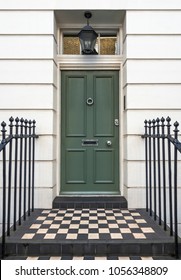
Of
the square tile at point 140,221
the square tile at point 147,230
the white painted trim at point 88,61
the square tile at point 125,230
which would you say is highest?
the white painted trim at point 88,61

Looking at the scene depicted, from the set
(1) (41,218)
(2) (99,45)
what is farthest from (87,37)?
(1) (41,218)

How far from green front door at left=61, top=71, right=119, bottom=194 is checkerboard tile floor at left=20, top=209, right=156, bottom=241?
0.78 m

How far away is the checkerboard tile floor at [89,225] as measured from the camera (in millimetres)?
2914

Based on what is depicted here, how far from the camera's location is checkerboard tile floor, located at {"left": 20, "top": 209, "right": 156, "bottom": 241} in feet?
9.56

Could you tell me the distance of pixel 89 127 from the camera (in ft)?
14.8

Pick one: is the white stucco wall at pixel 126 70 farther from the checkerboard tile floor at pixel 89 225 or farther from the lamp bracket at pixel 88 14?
the checkerboard tile floor at pixel 89 225

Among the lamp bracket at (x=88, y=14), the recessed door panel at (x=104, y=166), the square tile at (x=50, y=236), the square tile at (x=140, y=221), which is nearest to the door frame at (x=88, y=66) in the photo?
the recessed door panel at (x=104, y=166)

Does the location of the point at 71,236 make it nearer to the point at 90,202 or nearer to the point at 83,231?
the point at 83,231

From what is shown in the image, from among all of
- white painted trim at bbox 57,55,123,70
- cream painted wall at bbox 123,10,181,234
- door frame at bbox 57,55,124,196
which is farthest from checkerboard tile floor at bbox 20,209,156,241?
white painted trim at bbox 57,55,123,70

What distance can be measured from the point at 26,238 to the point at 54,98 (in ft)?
7.23

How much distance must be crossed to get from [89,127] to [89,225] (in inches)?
69.3

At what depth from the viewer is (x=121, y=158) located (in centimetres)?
446

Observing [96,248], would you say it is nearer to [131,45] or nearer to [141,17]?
[131,45]

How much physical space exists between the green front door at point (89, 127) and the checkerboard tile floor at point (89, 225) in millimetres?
781
